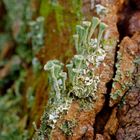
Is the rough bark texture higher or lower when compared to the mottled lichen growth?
higher

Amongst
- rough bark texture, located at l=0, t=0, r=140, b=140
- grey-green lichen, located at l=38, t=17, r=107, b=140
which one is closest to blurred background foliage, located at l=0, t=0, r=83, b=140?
rough bark texture, located at l=0, t=0, r=140, b=140

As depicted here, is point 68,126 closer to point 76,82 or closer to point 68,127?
point 68,127

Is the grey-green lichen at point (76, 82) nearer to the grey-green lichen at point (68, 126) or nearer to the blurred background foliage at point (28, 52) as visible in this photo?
the grey-green lichen at point (68, 126)

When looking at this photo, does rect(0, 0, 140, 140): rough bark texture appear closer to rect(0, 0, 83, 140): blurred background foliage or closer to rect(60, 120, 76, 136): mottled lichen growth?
rect(60, 120, 76, 136): mottled lichen growth

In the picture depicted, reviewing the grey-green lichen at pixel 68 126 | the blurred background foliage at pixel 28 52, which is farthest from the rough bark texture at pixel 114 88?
the blurred background foliage at pixel 28 52

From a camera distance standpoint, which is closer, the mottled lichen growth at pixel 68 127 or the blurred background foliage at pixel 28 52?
the mottled lichen growth at pixel 68 127

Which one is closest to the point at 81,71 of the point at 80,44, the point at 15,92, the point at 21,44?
the point at 80,44

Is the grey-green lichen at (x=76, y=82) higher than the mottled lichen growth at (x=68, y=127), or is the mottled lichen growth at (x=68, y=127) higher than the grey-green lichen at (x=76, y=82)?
the grey-green lichen at (x=76, y=82)
